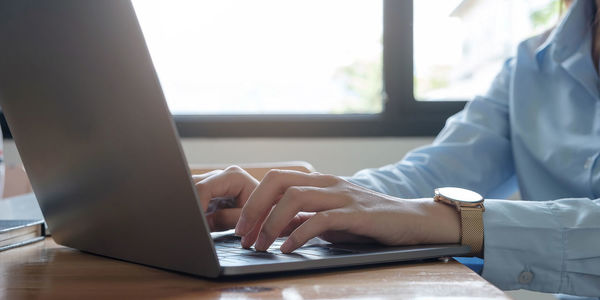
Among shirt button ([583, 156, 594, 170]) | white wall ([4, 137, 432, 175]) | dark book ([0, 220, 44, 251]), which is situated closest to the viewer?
dark book ([0, 220, 44, 251])

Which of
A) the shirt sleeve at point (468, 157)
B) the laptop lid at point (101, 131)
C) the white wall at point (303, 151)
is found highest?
the laptop lid at point (101, 131)

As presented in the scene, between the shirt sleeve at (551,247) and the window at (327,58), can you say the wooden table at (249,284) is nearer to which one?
the shirt sleeve at (551,247)

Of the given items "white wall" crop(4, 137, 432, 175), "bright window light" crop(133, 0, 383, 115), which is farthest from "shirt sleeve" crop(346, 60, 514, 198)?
"bright window light" crop(133, 0, 383, 115)

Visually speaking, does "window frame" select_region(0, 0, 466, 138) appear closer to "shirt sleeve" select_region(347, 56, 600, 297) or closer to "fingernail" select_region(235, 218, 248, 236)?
"shirt sleeve" select_region(347, 56, 600, 297)

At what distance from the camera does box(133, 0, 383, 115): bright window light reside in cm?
193

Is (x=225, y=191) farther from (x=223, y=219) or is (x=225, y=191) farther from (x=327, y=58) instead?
(x=327, y=58)

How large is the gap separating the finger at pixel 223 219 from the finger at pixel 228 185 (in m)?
0.02

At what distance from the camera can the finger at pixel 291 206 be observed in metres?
0.52

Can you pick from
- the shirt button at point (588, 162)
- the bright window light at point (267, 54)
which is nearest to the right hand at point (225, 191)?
the shirt button at point (588, 162)

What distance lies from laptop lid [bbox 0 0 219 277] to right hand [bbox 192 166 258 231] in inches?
5.2

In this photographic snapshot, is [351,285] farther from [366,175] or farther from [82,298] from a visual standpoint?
[366,175]

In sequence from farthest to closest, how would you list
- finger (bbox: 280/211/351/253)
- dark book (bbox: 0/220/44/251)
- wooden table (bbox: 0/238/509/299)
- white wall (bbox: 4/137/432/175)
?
white wall (bbox: 4/137/432/175)
dark book (bbox: 0/220/44/251)
finger (bbox: 280/211/351/253)
wooden table (bbox: 0/238/509/299)

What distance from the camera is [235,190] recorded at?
69cm

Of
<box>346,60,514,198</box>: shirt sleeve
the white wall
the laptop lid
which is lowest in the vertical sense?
the white wall
